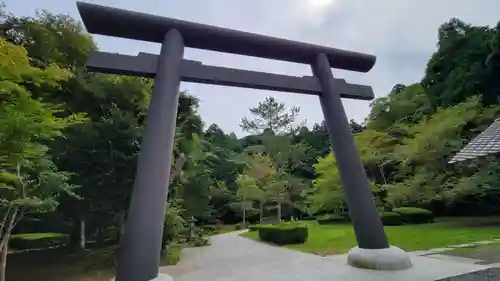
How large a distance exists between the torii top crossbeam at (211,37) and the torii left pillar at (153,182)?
30 cm

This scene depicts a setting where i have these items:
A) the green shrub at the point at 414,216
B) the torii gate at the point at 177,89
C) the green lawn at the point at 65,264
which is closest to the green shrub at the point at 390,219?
the green shrub at the point at 414,216

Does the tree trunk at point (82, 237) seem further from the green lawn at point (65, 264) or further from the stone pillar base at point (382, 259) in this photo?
the stone pillar base at point (382, 259)

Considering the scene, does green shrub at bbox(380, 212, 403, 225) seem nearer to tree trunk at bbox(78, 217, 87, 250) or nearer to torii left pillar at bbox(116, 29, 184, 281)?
tree trunk at bbox(78, 217, 87, 250)

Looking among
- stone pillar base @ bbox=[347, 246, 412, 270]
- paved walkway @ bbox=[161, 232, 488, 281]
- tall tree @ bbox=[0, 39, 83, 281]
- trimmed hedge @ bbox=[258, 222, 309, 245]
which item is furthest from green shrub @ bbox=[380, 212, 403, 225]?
tall tree @ bbox=[0, 39, 83, 281]

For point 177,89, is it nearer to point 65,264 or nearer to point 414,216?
point 65,264

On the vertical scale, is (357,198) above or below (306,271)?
above

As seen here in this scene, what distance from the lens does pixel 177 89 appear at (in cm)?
457

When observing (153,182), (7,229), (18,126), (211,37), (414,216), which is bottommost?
(7,229)

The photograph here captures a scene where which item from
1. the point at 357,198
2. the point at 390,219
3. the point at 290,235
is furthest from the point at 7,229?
the point at 390,219

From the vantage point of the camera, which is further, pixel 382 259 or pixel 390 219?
pixel 390 219

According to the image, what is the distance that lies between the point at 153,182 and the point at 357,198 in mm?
3150

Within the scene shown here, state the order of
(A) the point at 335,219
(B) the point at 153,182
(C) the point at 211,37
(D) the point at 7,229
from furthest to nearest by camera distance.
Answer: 1. (A) the point at 335,219
2. (D) the point at 7,229
3. (C) the point at 211,37
4. (B) the point at 153,182

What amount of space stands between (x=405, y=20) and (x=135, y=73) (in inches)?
A: 304

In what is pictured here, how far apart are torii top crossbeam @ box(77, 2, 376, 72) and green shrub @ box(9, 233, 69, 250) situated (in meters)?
10.5
